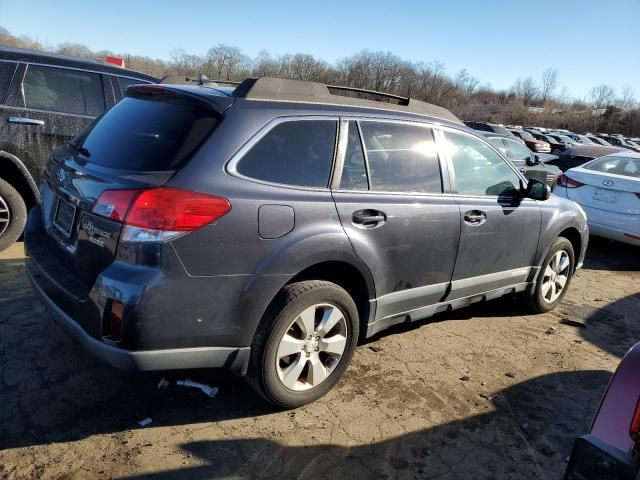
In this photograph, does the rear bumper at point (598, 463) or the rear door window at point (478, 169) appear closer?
the rear bumper at point (598, 463)

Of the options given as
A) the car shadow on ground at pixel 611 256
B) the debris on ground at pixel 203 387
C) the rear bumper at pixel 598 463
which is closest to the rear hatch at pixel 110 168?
the debris on ground at pixel 203 387

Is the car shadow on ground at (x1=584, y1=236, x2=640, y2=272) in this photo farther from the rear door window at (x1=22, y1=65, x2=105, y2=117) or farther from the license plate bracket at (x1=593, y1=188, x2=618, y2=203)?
the rear door window at (x1=22, y1=65, x2=105, y2=117)

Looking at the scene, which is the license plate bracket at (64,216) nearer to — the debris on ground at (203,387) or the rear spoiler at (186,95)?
the rear spoiler at (186,95)

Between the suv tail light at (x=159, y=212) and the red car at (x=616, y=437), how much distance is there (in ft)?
5.93

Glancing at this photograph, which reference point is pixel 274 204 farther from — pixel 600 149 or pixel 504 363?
pixel 600 149

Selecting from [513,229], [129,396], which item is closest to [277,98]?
[129,396]

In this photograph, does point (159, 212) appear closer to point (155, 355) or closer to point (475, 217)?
point (155, 355)

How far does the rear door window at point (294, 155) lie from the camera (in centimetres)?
275

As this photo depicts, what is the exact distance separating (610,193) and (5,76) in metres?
7.60

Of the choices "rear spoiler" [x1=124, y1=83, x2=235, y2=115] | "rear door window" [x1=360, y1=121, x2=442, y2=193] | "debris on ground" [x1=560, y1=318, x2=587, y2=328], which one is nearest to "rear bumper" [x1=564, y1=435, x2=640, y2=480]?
"rear door window" [x1=360, y1=121, x2=442, y2=193]

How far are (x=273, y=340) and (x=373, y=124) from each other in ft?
5.07

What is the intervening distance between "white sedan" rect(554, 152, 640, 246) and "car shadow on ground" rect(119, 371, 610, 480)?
179 inches

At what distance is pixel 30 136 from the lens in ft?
16.6

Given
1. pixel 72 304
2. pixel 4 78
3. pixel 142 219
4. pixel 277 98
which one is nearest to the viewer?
pixel 142 219
